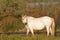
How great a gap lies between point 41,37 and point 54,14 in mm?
1228

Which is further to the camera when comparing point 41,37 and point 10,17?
point 10,17

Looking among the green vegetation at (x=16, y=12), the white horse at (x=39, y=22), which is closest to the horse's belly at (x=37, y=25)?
the white horse at (x=39, y=22)

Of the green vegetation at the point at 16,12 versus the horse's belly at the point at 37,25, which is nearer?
the horse's belly at the point at 37,25

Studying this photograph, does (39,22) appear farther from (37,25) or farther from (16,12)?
(16,12)

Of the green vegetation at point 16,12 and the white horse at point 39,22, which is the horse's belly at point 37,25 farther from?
the green vegetation at point 16,12

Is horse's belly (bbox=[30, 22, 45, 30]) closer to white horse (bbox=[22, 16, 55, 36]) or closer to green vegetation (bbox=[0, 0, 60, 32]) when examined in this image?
white horse (bbox=[22, 16, 55, 36])

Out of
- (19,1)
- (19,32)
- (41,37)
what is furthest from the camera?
(19,1)

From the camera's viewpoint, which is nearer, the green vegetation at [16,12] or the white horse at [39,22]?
the white horse at [39,22]

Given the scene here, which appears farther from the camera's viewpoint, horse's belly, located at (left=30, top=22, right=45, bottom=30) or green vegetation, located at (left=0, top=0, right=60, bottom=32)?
green vegetation, located at (left=0, top=0, right=60, bottom=32)

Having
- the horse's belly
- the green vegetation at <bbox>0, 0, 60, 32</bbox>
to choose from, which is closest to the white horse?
the horse's belly

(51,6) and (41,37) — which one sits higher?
(51,6)

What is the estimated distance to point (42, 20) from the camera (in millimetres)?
4195

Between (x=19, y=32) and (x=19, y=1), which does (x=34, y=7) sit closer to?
(x=19, y=1)

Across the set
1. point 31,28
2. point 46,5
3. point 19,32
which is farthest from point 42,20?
point 46,5
